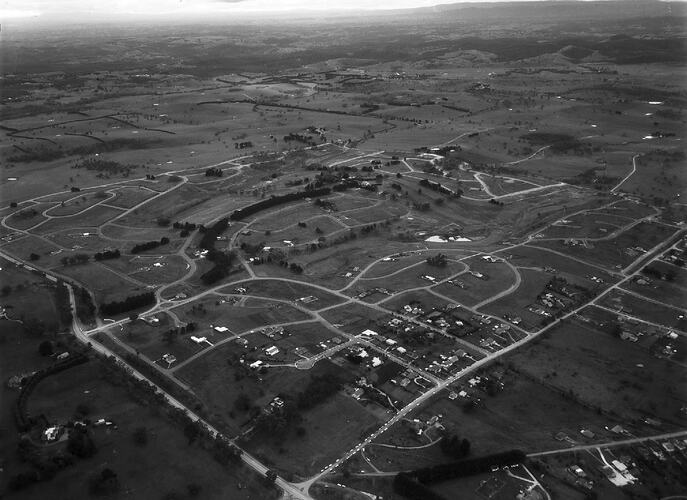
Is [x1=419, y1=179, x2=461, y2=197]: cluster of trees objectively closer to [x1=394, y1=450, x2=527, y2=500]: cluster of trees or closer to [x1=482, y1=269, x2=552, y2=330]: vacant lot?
[x1=482, y1=269, x2=552, y2=330]: vacant lot

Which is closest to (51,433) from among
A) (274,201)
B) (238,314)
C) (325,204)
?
(238,314)

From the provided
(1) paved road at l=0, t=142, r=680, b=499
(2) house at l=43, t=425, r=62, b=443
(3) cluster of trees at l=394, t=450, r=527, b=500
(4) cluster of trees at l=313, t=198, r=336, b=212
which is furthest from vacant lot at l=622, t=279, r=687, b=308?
(2) house at l=43, t=425, r=62, b=443

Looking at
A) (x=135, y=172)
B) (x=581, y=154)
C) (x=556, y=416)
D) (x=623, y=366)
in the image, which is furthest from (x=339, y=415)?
(x=581, y=154)

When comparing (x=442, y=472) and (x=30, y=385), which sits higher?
(x=30, y=385)

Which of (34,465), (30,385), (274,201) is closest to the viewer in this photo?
(34,465)

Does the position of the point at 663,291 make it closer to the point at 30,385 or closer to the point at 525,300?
the point at 525,300

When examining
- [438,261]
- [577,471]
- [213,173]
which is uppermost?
[213,173]

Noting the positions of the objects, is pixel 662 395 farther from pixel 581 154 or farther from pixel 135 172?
pixel 135 172
